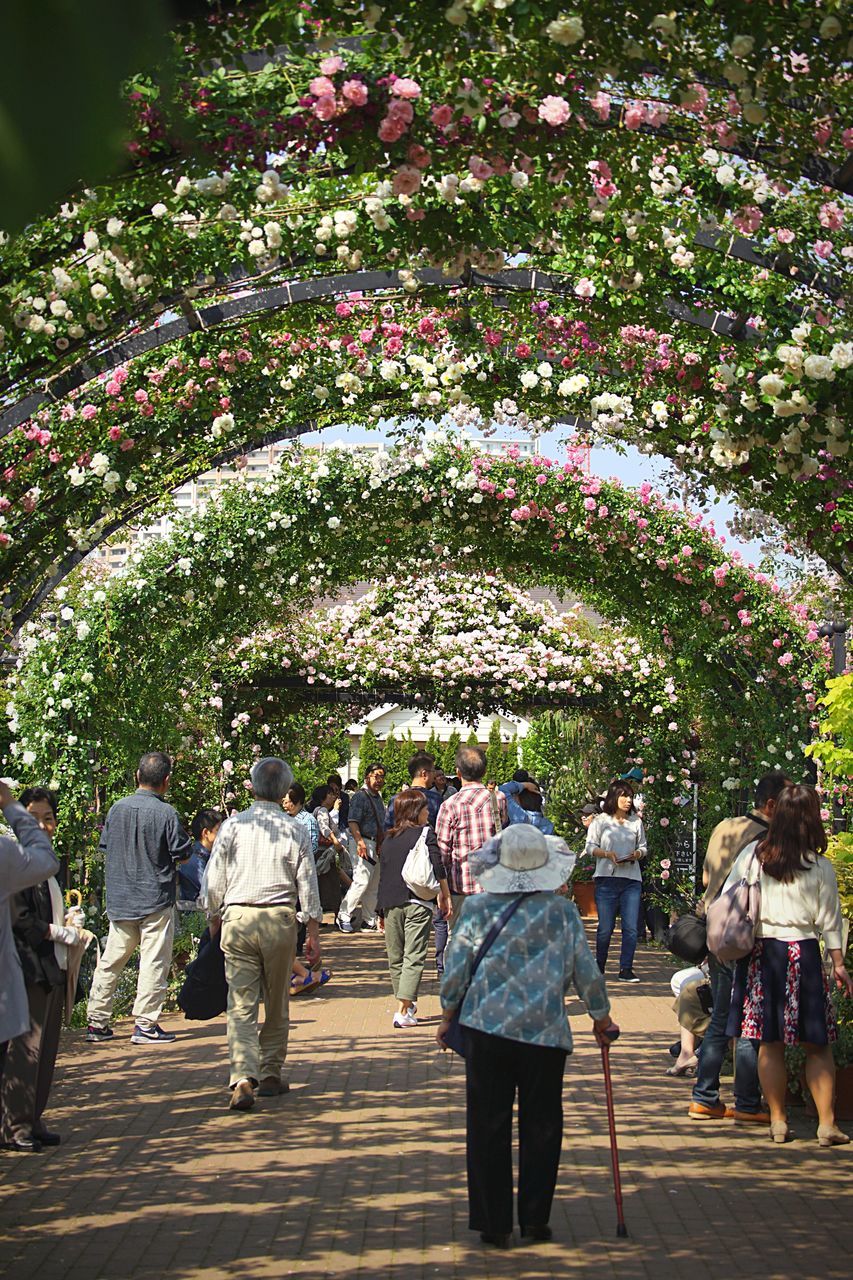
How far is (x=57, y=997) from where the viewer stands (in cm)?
625

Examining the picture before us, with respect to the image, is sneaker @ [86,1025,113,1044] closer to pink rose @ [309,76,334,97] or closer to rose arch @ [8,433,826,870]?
rose arch @ [8,433,826,870]

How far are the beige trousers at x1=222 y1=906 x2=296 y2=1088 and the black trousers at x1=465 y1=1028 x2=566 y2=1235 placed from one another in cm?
244

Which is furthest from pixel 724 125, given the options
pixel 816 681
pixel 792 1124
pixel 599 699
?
pixel 599 699

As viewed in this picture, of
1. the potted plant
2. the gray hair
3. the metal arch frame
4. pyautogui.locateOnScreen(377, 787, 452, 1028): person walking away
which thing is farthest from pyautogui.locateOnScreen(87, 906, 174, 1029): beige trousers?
the potted plant

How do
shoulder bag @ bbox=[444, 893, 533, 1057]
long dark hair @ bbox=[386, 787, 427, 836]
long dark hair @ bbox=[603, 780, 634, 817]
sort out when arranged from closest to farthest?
shoulder bag @ bbox=[444, 893, 533, 1057]
long dark hair @ bbox=[386, 787, 427, 836]
long dark hair @ bbox=[603, 780, 634, 817]

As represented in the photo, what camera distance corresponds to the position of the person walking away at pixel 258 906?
708 centimetres

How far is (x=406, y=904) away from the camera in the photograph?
9820mm

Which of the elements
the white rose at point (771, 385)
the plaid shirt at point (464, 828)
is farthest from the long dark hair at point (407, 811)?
the white rose at point (771, 385)

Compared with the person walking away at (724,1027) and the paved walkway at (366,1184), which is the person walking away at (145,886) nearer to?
the paved walkway at (366,1184)

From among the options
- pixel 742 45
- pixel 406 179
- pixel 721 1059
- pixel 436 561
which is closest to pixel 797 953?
pixel 721 1059

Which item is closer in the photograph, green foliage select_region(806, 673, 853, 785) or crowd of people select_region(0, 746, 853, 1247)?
crowd of people select_region(0, 746, 853, 1247)

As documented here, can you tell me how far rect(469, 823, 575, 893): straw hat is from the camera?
15.9 ft

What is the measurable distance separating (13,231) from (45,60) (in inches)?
4.9

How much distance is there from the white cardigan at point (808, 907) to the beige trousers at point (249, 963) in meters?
2.29
